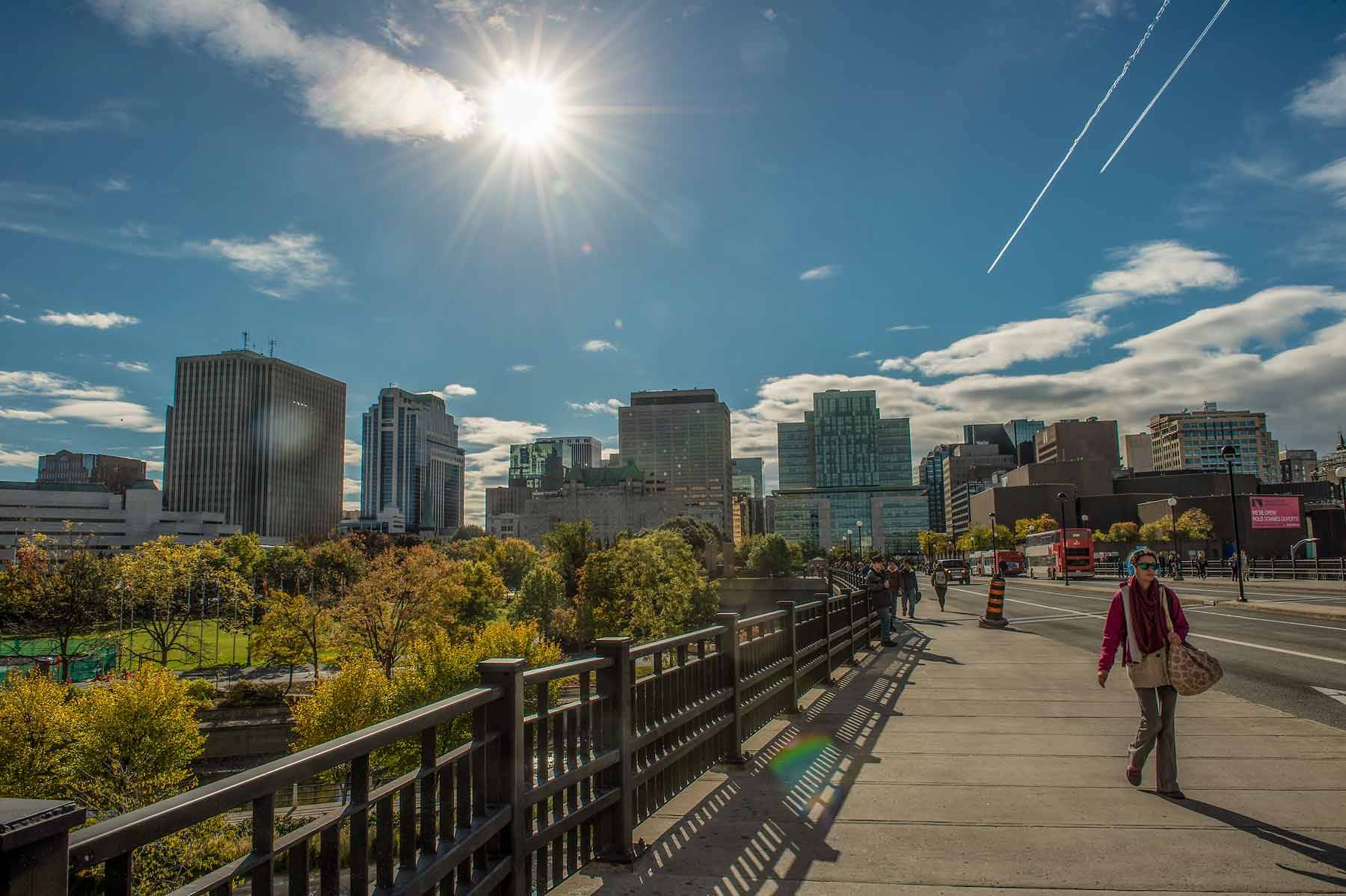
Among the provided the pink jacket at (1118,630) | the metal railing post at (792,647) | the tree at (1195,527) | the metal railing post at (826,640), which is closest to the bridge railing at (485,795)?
the metal railing post at (792,647)

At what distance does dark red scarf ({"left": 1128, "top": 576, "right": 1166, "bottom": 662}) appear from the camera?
6.32 m

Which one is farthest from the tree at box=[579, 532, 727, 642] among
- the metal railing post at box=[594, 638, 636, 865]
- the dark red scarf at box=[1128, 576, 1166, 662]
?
the metal railing post at box=[594, 638, 636, 865]

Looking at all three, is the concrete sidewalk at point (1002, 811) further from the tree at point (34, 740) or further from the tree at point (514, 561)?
the tree at point (514, 561)

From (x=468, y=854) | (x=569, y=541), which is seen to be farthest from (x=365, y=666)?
(x=569, y=541)

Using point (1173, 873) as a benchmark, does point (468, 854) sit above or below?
above

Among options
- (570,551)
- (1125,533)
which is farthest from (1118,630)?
(1125,533)

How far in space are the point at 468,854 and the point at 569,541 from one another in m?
106

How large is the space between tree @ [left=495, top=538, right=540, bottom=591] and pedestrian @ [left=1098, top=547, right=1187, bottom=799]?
383 ft

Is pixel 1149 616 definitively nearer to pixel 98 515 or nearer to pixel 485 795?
pixel 485 795

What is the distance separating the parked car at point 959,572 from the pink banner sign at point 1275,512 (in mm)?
37940

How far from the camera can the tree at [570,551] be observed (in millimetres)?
100750

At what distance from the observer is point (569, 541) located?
10831 cm

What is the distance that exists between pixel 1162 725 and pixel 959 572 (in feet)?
233

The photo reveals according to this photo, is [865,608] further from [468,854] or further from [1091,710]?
[468,854]
